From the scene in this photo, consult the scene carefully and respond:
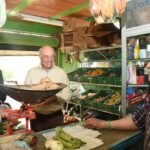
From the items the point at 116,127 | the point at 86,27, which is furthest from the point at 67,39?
the point at 116,127

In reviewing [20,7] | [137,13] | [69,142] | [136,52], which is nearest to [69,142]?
[69,142]

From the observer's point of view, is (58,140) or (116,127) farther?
(116,127)

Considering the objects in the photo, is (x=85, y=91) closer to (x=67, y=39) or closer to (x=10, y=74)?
(x=67, y=39)

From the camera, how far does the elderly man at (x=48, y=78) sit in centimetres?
248

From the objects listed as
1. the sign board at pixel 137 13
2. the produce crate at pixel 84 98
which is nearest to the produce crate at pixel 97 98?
the produce crate at pixel 84 98

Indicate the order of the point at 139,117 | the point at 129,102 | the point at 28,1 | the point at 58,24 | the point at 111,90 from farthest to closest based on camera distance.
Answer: the point at 58,24, the point at 111,90, the point at 28,1, the point at 129,102, the point at 139,117

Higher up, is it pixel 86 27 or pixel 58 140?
pixel 86 27

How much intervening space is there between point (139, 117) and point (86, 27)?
237cm

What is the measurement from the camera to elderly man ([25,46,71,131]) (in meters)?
2.48

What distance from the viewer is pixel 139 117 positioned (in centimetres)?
180

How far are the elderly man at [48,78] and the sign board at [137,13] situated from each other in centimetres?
113

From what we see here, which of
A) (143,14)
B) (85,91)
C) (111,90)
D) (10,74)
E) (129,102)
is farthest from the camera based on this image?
(10,74)

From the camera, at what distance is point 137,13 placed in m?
2.68

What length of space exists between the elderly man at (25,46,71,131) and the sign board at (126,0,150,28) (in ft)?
3.70
